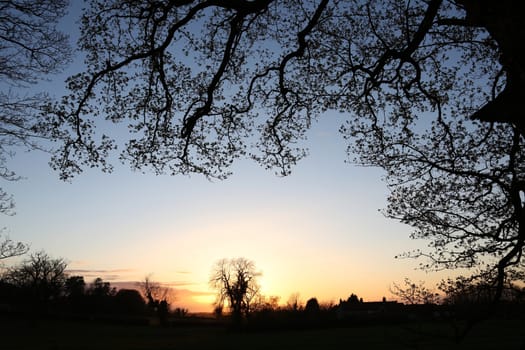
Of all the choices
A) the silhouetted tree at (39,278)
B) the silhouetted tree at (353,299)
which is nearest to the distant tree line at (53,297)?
the silhouetted tree at (39,278)

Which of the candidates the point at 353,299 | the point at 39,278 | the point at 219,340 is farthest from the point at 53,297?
the point at 353,299

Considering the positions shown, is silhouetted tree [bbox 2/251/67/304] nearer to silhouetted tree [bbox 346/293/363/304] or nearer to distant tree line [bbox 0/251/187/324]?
distant tree line [bbox 0/251/187/324]

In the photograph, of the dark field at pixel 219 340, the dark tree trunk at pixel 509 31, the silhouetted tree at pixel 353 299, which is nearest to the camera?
the dark tree trunk at pixel 509 31

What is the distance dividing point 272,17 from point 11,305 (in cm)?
7752

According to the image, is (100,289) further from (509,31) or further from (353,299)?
(509,31)

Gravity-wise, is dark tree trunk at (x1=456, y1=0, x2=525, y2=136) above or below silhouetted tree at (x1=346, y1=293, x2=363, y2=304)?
above

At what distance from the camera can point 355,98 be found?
10.3m

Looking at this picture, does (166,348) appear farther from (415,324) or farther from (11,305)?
(11,305)

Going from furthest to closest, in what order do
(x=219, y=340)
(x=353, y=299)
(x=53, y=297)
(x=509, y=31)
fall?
(x=353, y=299), (x=53, y=297), (x=219, y=340), (x=509, y=31)

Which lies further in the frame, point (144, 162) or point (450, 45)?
point (144, 162)

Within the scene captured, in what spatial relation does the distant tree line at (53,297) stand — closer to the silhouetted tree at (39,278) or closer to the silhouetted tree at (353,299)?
the silhouetted tree at (39,278)

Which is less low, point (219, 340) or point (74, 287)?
point (74, 287)

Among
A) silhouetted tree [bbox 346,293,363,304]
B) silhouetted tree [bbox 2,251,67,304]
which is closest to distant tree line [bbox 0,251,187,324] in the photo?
silhouetted tree [bbox 2,251,67,304]

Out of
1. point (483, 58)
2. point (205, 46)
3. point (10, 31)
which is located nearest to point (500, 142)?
point (483, 58)
